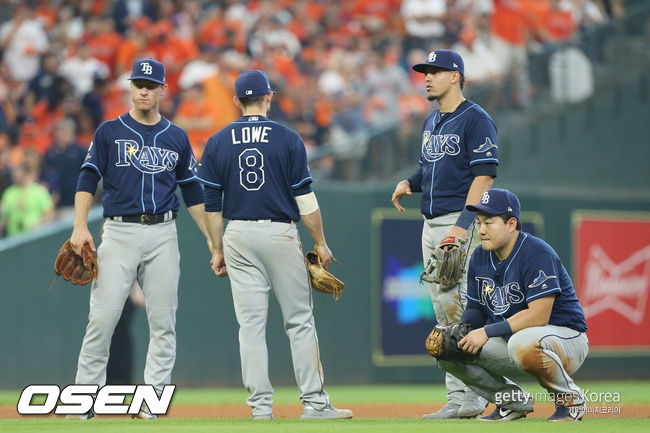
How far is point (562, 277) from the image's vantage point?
6.48m

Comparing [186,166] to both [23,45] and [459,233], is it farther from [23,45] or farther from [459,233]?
[23,45]

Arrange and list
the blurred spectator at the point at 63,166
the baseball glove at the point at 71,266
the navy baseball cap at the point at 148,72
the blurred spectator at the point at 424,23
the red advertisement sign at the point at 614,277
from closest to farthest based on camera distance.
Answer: the navy baseball cap at the point at 148,72 → the baseball glove at the point at 71,266 → the blurred spectator at the point at 63,166 → the red advertisement sign at the point at 614,277 → the blurred spectator at the point at 424,23

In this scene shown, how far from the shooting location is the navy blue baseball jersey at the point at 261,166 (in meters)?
6.74

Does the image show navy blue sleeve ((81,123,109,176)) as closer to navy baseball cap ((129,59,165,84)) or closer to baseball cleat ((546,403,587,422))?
navy baseball cap ((129,59,165,84))

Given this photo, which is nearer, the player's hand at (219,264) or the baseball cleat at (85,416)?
the baseball cleat at (85,416)

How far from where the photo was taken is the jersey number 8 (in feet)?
22.1

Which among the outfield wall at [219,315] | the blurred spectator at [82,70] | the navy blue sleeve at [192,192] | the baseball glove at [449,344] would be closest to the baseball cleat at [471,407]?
the baseball glove at [449,344]

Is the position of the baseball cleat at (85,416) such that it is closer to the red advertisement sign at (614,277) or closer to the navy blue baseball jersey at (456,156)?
the navy blue baseball jersey at (456,156)

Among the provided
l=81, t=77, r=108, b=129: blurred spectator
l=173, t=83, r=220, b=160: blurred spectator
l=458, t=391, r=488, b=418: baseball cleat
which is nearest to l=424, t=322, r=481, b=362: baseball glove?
l=458, t=391, r=488, b=418: baseball cleat

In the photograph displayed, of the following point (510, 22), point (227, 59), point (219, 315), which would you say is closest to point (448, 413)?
point (219, 315)

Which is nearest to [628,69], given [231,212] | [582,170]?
[582,170]

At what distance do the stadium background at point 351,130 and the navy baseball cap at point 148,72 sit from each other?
14.6ft

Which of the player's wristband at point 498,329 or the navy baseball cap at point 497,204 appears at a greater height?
the navy baseball cap at point 497,204

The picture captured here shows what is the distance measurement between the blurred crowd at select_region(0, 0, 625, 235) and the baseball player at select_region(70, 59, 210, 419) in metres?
5.11
